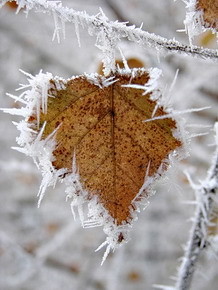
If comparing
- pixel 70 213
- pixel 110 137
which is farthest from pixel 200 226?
pixel 70 213

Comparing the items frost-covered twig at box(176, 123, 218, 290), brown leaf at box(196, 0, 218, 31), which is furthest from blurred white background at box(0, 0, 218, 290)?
brown leaf at box(196, 0, 218, 31)

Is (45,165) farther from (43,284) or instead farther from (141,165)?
(43,284)

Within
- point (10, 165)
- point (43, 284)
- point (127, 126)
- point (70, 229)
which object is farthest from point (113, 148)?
point (43, 284)

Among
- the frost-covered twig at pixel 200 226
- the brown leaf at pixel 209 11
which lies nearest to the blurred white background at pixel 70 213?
the frost-covered twig at pixel 200 226

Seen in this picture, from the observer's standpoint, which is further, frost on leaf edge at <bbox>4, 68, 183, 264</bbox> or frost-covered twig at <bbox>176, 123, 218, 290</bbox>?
frost-covered twig at <bbox>176, 123, 218, 290</bbox>

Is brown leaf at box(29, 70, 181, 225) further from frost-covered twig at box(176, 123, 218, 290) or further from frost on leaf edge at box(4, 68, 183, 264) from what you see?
frost-covered twig at box(176, 123, 218, 290)

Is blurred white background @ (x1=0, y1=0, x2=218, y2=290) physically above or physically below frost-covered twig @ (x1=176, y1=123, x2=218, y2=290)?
above

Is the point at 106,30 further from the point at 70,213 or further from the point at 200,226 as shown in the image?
the point at 70,213
